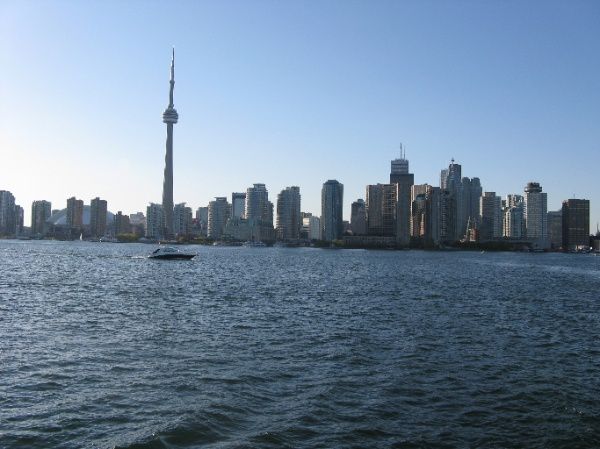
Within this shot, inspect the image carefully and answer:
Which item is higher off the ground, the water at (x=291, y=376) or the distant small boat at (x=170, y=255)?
the distant small boat at (x=170, y=255)

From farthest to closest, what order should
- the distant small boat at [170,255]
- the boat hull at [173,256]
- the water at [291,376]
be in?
the distant small boat at [170,255]
the boat hull at [173,256]
the water at [291,376]

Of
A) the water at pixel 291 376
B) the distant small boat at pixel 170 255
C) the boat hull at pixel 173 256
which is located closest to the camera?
the water at pixel 291 376

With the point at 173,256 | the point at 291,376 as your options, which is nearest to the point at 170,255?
the point at 173,256

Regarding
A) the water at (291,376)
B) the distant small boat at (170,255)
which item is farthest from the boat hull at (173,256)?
the water at (291,376)

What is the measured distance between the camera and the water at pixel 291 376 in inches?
695

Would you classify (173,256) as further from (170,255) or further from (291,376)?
(291,376)

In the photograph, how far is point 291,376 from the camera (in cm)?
2425

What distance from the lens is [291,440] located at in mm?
17016

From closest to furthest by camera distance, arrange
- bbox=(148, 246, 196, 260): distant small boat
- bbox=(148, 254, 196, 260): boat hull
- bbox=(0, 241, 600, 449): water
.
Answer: bbox=(0, 241, 600, 449): water < bbox=(148, 254, 196, 260): boat hull < bbox=(148, 246, 196, 260): distant small boat

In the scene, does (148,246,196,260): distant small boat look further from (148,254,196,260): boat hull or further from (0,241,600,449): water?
(0,241,600,449): water

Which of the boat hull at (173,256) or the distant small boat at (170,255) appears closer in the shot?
the boat hull at (173,256)

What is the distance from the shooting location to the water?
695 inches

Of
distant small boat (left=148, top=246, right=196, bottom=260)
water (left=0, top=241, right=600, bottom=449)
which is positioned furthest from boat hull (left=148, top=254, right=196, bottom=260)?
water (left=0, top=241, right=600, bottom=449)

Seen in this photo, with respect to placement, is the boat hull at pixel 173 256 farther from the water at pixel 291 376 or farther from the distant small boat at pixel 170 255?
the water at pixel 291 376
